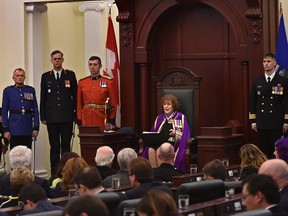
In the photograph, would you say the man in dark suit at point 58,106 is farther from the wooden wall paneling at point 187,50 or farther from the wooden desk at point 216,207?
the wooden desk at point 216,207

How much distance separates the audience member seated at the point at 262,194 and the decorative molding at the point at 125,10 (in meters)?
6.35

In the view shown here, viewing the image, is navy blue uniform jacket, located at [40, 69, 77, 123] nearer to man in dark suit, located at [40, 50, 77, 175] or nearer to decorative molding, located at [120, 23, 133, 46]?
man in dark suit, located at [40, 50, 77, 175]

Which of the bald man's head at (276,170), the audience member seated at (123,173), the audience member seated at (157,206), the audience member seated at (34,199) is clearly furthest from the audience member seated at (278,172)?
the audience member seated at (123,173)

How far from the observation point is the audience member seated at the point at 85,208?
3.75 meters

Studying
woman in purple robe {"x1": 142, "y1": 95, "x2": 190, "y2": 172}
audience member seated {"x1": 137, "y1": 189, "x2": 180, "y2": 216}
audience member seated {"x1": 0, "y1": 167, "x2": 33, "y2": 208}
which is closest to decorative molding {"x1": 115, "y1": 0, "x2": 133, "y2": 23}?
woman in purple robe {"x1": 142, "y1": 95, "x2": 190, "y2": 172}

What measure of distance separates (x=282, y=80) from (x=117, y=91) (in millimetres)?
2223

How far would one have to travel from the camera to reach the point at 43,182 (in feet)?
21.7

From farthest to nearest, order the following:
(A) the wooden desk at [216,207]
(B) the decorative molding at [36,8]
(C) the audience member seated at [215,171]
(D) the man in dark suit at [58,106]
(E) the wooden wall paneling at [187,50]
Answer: (B) the decorative molding at [36,8], (D) the man in dark suit at [58,106], (E) the wooden wall paneling at [187,50], (C) the audience member seated at [215,171], (A) the wooden desk at [216,207]

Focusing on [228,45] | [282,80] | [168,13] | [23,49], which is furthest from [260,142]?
[23,49]

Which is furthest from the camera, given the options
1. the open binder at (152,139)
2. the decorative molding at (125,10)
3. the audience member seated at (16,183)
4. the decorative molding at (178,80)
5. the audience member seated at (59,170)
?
the decorative molding at (125,10)

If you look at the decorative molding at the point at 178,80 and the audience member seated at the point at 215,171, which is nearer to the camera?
the audience member seated at the point at 215,171

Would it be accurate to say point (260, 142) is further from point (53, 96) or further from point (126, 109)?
point (53, 96)

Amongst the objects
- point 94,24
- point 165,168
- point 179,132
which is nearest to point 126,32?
point 179,132

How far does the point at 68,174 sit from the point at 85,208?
9.81 feet
